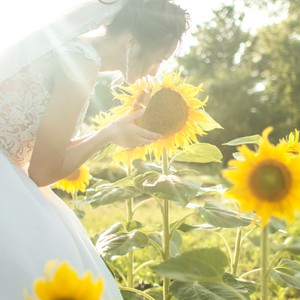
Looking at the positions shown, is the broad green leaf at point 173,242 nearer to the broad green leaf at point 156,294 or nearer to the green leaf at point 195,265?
the broad green leaf at point 156,294

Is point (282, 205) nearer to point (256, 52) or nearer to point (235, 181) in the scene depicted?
point (235, 181)

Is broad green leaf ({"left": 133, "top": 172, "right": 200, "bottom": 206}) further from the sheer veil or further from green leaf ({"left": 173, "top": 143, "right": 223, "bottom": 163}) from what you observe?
the sheer veil

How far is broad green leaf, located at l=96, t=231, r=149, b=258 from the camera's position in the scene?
5.12 ft

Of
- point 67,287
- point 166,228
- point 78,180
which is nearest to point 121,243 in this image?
point 166,228

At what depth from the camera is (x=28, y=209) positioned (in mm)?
1377

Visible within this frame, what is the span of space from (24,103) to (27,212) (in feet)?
0.92

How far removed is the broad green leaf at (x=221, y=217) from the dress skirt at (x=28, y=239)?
30 cm

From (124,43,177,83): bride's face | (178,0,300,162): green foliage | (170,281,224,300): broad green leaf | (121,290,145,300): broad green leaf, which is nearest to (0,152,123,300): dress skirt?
(170,281,224,300): broad green leaf

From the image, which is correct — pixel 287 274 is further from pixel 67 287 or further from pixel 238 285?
pixel 67 287

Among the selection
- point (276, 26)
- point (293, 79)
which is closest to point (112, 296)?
point (293, 79)

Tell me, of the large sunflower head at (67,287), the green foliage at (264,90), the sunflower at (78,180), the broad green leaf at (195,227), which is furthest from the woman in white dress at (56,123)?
the green foliage at (264,90)

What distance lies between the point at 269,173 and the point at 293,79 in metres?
16.7

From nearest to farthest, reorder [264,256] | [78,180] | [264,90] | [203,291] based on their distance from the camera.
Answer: [264,256]
[203,291]
[78,180]
[264,90]

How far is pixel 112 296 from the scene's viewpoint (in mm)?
1458
